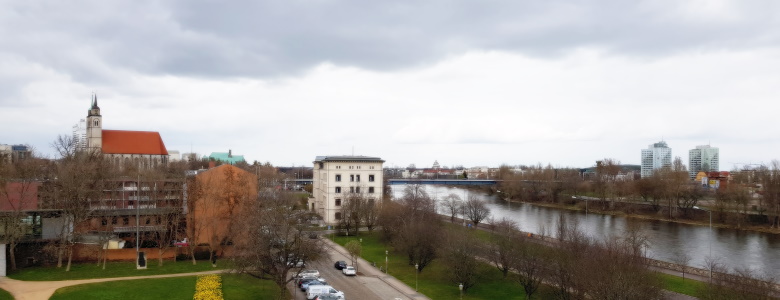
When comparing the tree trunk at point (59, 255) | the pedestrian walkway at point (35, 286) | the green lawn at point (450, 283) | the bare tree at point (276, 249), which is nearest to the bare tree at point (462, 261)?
the green lawn at point (450, 283)

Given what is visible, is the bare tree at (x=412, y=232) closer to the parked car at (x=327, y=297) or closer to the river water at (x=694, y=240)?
the parked car at (x=327, y=297)

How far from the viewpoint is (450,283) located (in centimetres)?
2612

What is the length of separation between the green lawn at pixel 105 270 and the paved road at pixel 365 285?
586cm

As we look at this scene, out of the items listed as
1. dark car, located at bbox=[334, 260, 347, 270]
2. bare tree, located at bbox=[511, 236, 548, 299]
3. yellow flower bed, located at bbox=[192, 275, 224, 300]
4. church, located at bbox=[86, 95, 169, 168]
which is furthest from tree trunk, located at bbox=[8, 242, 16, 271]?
church, located at bbox=[86, 95, 169, 168]

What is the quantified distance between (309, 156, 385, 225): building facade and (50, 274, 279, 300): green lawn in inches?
999

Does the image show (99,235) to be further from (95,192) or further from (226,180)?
(226,180)

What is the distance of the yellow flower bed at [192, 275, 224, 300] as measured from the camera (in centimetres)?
2274

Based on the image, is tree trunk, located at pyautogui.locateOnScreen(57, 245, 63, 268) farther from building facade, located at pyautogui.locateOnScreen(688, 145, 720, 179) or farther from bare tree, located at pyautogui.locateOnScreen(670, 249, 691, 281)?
building facade, located at pyautogui.locateOnScreen(688, 145, 720, 179)

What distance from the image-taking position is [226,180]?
Result: 33.6 meters

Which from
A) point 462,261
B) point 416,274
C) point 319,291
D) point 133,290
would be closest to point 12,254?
point 133,290

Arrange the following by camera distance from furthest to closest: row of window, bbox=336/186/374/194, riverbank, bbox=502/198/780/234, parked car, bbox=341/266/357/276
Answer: riverbank, bbox=502/198/780/234
row of window, bbox=336/186/374/194
parked car, bbox=341/266/357/276

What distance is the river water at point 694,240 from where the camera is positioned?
116 feet

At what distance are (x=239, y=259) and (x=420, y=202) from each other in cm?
2348

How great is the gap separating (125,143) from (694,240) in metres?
70.0
